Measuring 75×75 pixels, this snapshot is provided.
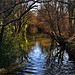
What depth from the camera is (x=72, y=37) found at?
73.6ft

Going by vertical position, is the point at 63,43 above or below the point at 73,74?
above

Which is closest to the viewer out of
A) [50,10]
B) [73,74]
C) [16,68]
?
[73,74]

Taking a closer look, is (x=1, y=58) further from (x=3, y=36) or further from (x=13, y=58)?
(x=3, y=36)

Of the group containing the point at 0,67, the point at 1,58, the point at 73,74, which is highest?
the point at 1,58

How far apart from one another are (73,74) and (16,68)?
3950 millimetres

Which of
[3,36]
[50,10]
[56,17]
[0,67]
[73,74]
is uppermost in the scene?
[50,10]

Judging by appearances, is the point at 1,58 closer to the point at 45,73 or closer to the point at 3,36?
the point at 3,36

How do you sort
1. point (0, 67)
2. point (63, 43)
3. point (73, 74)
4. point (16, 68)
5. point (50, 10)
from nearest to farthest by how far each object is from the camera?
point (73, 74) → point (0, 67) → point (16, 68) → point (63, 43) → point (50, 10)

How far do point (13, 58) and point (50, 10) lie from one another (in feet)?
54.1

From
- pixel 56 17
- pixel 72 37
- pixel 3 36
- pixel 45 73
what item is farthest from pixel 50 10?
pixel 45 73

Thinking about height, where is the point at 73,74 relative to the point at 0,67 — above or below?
below

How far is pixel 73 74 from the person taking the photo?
324 inches

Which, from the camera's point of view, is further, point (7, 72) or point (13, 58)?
point (13, 58)

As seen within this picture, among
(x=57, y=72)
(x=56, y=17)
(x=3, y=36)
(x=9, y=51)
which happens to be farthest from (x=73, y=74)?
(x=56, y=17)
